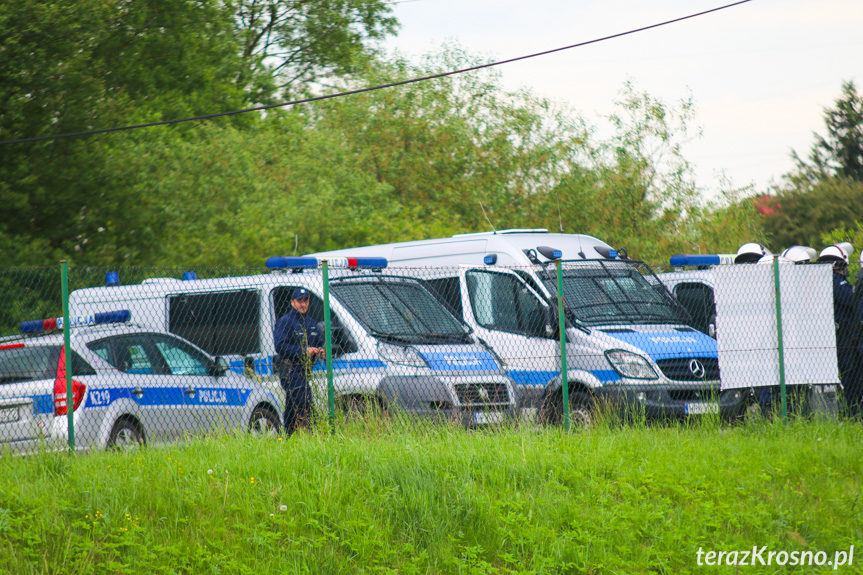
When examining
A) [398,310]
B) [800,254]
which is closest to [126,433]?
[398,310]

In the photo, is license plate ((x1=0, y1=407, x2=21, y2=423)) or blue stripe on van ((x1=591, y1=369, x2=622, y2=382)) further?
blue stripe on van ((x1=591, y1=369, x2=622, y2=382))

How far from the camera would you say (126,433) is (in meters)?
7.64

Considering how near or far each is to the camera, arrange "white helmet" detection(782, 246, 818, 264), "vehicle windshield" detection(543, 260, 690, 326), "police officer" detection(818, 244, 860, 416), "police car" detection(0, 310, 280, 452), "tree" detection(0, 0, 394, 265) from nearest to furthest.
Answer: "police car" detection(0, 310, 280, 452) < "police officer" detection(818, 244, 860, 416) < "vehicle windshield" detection(543, 260, 690, 326) < "white helmet" detection(782, 246, 818, 264) < "tree" detection(0, 0, 394, 265)

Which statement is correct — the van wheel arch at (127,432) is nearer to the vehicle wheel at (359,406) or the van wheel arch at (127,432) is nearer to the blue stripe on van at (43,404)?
the blue stripe on van at (43,404)

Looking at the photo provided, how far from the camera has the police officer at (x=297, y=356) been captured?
25.1ft

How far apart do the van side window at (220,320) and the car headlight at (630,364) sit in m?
3.77

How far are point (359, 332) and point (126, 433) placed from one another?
7.78 feet


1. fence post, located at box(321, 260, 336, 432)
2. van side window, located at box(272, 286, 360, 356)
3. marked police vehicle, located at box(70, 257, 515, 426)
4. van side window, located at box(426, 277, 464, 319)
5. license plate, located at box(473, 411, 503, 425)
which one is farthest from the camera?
van side window, located at box(426, 277, 464, 319)

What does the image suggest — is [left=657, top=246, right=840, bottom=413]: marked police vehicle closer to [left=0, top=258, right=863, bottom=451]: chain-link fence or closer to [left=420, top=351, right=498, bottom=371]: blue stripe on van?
[left=0, top=258, right=863, bottom=451]: chain-link fence

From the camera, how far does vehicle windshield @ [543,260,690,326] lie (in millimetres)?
9125

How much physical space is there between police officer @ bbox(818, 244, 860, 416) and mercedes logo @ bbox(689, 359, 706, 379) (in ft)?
5.31

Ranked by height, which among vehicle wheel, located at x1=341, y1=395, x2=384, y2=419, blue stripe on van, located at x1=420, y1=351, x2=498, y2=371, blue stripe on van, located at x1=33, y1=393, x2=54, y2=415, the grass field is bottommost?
the grass field

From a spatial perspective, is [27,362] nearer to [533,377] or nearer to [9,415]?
[9,415]

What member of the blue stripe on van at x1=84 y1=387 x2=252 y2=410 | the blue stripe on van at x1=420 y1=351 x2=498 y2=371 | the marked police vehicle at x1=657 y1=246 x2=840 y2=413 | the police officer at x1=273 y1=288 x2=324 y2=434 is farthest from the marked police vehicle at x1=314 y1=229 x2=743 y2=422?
the blue stripe on van at x1=84 y1=387 x2=252 y2=410
